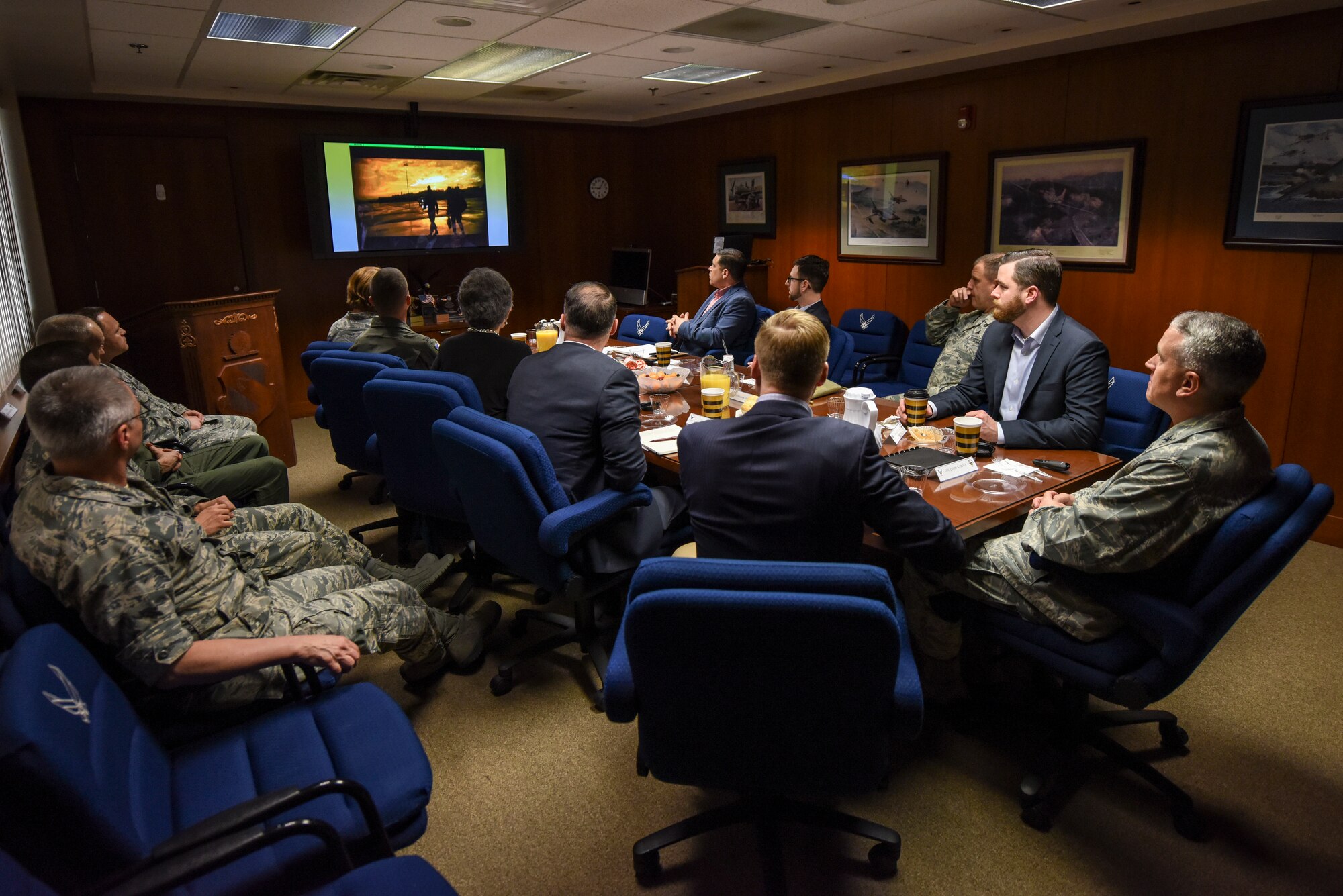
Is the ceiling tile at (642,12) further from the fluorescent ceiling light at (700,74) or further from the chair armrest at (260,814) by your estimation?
the chair armrest at (260,814)

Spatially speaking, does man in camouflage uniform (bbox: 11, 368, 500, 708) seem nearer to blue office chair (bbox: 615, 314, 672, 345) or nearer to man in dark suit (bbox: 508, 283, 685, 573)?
man in dark suit (bbox: 508, 283, 685, 573)

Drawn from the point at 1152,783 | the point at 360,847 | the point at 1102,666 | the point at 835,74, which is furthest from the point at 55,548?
the point at 835,74

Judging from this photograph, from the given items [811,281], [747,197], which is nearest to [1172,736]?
[811,281]

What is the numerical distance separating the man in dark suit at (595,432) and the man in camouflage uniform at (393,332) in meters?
1.54

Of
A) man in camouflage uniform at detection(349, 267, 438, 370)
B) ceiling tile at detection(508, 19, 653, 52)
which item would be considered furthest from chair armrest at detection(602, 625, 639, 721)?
ceiling tile at detection(508, 19, 653, 52)

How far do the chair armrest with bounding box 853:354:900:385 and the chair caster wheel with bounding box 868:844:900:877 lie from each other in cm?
356

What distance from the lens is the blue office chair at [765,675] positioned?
4.46 ft

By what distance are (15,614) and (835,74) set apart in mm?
Answer: 5975

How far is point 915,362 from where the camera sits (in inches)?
204

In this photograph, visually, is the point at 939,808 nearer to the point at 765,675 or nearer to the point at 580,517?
the point at 765,675

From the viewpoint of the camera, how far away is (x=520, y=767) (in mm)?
2375

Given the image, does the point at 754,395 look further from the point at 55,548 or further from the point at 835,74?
the point at 835,74

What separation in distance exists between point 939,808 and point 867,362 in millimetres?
3415

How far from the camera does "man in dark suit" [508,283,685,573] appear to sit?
2494 millimetres
